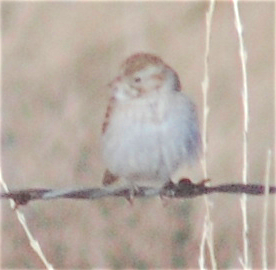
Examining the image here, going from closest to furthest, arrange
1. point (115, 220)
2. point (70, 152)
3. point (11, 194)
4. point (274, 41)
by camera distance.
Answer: point (11, 194) < point (115, 220) < point (70, 152) < point (274, 41)

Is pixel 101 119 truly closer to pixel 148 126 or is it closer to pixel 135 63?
pixel 135 63

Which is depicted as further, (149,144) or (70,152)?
(70,152)

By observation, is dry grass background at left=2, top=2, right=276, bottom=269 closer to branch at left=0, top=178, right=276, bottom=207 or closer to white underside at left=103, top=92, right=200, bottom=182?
white underside at left=103, top=92, right=200, bottom=182

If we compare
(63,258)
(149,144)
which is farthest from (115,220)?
(149,144)

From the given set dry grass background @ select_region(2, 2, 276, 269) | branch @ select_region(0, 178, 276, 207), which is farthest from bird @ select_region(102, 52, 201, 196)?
dry grass background @ select_region(2, 2, 276, 269)

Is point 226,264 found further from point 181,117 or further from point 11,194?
point 11,194

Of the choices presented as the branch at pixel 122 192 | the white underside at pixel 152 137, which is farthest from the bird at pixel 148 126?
the branch at pixel 122 192

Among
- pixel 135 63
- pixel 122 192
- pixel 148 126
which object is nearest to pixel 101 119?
pixel 135 63
